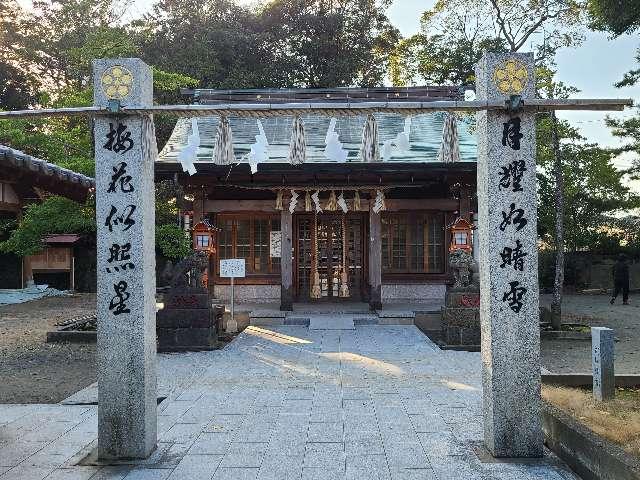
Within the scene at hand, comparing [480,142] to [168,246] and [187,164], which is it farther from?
[168,246]

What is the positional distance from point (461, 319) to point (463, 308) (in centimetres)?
24

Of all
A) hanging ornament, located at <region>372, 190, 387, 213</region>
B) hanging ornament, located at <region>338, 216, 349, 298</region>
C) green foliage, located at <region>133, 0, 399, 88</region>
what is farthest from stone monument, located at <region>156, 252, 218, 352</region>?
green foliage, located at <region>133, 0, 399, 88</region>

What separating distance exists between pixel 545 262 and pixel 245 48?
18.3 m

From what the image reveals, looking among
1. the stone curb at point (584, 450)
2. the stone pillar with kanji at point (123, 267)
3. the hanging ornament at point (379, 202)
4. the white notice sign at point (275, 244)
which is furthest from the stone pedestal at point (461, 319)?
the stone pillar with kanji at point (123, 267)

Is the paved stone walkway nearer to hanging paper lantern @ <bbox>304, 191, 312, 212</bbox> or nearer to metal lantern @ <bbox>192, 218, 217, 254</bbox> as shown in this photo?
metal lantern @ <bbox>192, 218, 217, 254</bbox>

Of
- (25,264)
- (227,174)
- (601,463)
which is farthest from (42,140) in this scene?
(601,463)

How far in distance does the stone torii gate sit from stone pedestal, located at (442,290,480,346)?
6.18 m

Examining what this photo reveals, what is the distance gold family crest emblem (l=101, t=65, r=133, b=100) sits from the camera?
17.8 feet

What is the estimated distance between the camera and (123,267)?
5.47m

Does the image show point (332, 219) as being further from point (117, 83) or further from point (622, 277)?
point (117, 83)

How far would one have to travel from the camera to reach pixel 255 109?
214 inches

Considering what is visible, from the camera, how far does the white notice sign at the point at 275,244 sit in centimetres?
1752

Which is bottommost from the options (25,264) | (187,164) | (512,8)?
(25,264)

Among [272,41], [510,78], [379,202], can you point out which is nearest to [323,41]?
[272,41]
